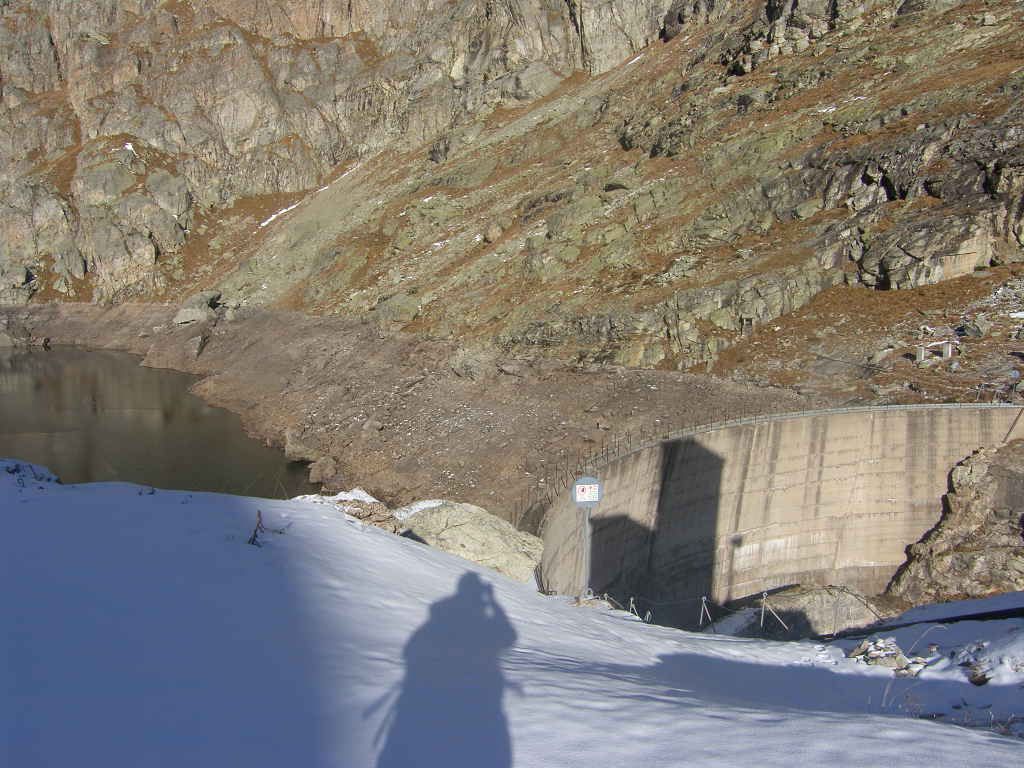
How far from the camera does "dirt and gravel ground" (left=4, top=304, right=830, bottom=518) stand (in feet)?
73.8

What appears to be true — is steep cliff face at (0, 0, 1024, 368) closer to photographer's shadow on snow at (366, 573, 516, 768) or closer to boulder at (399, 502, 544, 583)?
boulder at (399, 502, 544, 583)

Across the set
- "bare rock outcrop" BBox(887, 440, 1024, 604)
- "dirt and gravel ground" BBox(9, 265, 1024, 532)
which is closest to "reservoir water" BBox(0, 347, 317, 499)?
"dirt and gravel ground" BBox(9, 265, 1024, 532)

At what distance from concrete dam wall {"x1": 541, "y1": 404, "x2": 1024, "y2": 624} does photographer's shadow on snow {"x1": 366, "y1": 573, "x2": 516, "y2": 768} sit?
12.2m

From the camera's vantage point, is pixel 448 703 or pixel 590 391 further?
pixel 590 391

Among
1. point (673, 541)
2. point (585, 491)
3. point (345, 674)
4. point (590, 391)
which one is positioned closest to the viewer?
point (345, 674)

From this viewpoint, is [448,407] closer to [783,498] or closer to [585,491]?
[783,498]

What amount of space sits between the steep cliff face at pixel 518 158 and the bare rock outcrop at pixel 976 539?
1015 centimetres

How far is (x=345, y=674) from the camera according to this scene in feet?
15.0

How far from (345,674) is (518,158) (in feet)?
173

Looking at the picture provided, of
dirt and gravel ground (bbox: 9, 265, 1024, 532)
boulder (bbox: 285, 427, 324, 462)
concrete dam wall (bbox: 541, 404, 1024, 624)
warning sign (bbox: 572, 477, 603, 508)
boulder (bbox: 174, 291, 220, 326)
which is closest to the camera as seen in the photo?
warning sign (bbox: 572, 477, 603, 508)

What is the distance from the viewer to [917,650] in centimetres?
764

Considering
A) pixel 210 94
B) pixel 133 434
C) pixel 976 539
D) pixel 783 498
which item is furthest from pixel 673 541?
pixel 210 94

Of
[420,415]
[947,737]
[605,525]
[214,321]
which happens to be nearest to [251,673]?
[947,737]

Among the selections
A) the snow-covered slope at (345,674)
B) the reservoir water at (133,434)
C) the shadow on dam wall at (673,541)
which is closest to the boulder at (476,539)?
the snow-covered slope at (345,674)
